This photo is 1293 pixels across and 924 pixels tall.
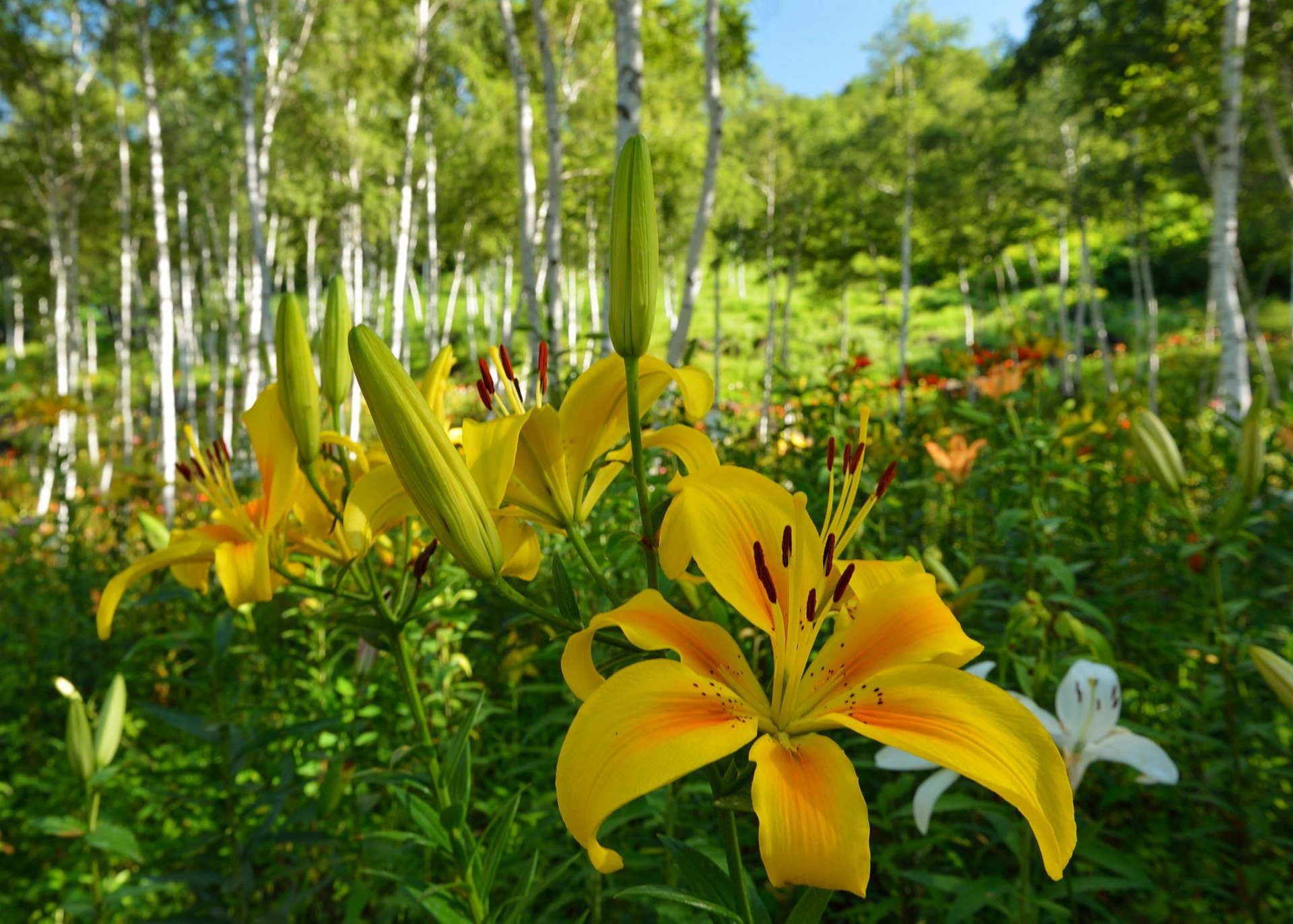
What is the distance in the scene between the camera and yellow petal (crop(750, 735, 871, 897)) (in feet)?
1.19

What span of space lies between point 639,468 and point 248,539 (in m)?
0.52

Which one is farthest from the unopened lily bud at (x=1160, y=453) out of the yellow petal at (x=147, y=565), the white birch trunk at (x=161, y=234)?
the white birch trunk at (x=161, y=234)

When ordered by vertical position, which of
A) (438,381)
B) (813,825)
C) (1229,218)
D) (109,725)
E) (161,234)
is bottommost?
(109,725)

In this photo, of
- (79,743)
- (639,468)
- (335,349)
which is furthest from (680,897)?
(79,743)

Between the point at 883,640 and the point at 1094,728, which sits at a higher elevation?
the point at 883,640

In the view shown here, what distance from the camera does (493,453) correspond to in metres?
0.49

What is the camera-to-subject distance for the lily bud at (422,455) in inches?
17.8

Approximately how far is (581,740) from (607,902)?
109 centimetres

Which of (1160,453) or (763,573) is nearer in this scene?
(763,573)

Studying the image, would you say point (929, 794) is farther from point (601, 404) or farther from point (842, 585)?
point (601, 404)

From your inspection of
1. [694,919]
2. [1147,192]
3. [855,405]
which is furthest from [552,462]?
[1147,192]

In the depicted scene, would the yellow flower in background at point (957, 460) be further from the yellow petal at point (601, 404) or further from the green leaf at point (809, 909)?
the green leaf at point (809, 909)

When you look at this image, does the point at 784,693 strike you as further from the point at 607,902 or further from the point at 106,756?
the point at 106,756

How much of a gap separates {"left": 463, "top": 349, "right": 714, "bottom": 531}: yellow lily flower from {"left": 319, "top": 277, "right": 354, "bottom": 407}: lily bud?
9.7 inches
